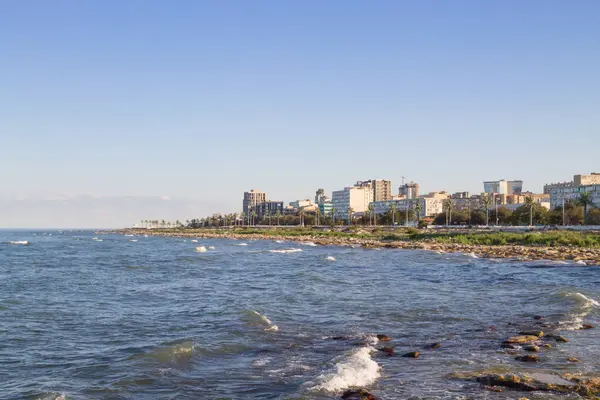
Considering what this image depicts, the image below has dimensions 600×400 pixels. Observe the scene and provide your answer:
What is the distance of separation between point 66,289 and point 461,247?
52415 millimetres

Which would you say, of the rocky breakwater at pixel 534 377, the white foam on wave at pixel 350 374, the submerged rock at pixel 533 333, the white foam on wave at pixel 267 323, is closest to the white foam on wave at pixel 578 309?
the submerged rock at pixel 533 333

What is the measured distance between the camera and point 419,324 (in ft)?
66.6

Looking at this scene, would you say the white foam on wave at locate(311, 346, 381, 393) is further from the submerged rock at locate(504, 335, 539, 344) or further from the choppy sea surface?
the submerged rock at locate(504, 335, 539, 344)

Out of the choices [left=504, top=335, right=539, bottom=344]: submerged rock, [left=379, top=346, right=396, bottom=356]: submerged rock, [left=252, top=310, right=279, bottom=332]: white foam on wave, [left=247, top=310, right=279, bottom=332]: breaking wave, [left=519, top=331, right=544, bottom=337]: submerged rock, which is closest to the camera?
[left=379, top=346, right=396, bottom=356]: submerged rock

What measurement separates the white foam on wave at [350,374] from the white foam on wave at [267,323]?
493 centimetres

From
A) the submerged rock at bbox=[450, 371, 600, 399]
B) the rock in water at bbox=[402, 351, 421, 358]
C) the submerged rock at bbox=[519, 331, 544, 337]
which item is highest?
the submerged rock at bbox=[450, 371, 600, 399]

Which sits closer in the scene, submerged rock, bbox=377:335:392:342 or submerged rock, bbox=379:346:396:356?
submerged rock, bbox=379:346:396:356

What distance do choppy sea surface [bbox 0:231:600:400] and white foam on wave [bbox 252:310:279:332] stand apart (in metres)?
0.04

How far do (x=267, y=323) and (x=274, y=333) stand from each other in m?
1.81

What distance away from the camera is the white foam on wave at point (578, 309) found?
19312mm

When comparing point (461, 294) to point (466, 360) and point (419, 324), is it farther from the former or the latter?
point (466, 360)

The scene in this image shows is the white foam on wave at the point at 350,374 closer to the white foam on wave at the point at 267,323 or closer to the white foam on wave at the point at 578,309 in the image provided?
the white foam on wave at the point at 267,323

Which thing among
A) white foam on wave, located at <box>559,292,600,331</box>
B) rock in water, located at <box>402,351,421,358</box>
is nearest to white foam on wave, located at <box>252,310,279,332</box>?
rock in water, located at <box>402,351,421,358</box>

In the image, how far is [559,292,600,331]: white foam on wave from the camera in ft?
63.4
